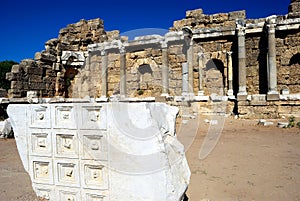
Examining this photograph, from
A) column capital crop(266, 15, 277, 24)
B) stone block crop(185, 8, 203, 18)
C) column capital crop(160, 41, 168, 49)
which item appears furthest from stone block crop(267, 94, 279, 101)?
stone block crop(185, 8, 203, 18)

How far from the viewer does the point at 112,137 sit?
2.58m

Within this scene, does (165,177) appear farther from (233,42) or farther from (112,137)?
(233,42)

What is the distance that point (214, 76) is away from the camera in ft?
47.1

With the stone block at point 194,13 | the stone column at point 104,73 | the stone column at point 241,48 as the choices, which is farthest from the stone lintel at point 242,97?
the stone column at point 104,73

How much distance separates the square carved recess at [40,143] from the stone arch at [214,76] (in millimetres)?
12206

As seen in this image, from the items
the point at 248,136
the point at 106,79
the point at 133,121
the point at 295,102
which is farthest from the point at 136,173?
the point at 106,79

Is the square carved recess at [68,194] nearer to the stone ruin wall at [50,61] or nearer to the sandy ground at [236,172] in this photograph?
the sandy ground at [236,172]

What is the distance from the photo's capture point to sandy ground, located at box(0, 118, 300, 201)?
3211mm

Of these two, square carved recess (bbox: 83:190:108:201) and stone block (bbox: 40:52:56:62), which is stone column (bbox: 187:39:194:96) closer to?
stone block (bbox: 40:52:56:62)

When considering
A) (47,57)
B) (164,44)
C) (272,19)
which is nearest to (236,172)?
(272,19)

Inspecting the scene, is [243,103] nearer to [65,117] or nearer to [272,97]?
[272,97]

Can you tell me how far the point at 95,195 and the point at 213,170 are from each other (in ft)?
7.16

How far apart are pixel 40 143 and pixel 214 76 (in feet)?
41.4

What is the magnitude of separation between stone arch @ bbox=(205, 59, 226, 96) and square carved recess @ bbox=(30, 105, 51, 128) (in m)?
12.2
